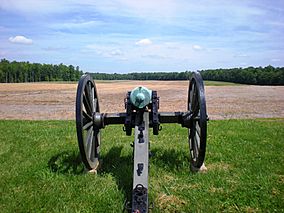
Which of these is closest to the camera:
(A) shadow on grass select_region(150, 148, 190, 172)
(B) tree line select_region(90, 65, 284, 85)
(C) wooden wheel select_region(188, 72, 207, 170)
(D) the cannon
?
(D) the cannon

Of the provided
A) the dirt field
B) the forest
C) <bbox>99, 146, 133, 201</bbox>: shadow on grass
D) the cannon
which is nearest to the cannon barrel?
the cannon

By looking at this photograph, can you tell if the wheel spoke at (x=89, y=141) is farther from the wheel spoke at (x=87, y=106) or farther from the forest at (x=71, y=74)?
the forest at (x=71, y=74)

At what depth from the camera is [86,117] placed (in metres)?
5.27

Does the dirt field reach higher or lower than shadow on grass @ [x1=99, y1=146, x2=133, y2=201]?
lower

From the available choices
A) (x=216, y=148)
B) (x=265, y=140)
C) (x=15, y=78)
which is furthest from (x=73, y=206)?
(x=15, y=78)

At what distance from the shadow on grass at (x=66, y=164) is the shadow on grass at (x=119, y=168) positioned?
424 mm

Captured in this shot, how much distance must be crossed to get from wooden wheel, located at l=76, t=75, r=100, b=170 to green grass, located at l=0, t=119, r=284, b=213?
321 mm

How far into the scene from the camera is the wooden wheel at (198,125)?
4488mm

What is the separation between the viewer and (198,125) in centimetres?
554

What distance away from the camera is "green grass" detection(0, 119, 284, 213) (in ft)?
13.5

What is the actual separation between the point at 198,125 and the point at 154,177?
1.20 metres

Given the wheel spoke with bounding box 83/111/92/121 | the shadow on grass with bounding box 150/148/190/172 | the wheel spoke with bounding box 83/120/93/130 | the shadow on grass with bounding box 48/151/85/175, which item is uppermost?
the wheel spoke with bounding box 83/111/92/121

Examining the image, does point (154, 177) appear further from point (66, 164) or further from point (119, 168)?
point (66, 164)

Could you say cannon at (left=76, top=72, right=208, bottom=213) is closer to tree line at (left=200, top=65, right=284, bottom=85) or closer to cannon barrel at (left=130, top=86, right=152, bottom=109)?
cannon barrel at (left=130, top=86, right=152, bottom=109)
